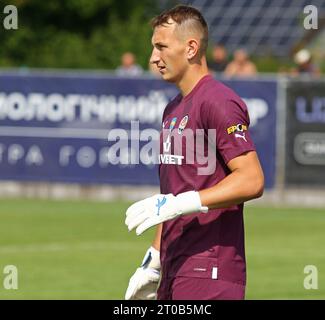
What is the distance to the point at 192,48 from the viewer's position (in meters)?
7.07

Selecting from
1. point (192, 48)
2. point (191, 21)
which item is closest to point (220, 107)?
point (192, 48)

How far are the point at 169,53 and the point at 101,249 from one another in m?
9.42

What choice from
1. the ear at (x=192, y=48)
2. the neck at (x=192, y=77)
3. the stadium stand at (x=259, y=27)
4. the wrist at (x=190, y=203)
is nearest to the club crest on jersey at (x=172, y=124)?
the neck at (x=192, y=77)

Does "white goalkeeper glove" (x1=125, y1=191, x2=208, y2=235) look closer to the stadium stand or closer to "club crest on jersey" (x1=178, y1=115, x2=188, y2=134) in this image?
"club crest on jersey" (x1=178, y1=115, x2=188, y2=134)

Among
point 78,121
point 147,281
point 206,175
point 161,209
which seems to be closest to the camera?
point 161,209

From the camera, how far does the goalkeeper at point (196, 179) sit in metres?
6.81

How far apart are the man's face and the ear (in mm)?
22

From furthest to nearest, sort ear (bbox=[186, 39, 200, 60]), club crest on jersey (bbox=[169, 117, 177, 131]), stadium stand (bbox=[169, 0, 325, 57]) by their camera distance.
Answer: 1. stadium stand (bbox=[169, 0, 325, 57])
2. club crest on jersey (bbox=[169, 117, 177, 131])
3. ear (bbox=[186, 39, 200, 60])

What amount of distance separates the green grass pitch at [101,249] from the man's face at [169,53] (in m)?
5.41

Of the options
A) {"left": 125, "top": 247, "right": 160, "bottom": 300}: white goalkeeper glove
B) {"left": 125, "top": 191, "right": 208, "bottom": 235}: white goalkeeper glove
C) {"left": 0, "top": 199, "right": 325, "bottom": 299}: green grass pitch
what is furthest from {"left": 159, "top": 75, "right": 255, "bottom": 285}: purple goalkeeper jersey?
{"left": 0, "top": 199, "right": 325, "bottom": 299}: green grass pitch

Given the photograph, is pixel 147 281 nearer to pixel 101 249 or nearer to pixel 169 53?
pixel 169 53

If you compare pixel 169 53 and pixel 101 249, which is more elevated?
pixel 169 53

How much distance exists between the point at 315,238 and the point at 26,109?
700cm

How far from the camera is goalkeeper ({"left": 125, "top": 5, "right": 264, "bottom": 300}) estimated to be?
681 cm
